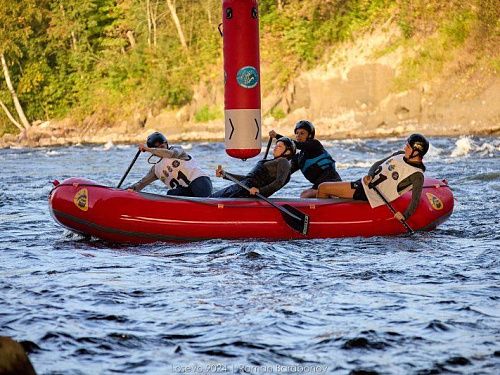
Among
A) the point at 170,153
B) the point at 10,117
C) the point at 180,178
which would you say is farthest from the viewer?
the point at 10,117

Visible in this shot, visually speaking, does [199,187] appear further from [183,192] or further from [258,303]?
[258,303]

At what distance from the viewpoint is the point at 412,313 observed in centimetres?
660

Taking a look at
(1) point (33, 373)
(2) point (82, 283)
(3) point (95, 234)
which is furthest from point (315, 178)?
(1) point (33, 373)

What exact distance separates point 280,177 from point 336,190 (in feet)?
1.91

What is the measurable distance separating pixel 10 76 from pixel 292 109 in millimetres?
15912

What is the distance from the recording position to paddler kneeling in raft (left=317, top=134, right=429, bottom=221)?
9.85 meters

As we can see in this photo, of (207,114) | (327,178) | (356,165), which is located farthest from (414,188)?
(207,114)

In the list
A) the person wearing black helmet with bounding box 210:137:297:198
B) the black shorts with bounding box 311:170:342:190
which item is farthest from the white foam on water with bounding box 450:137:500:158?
the person wearing black helmet with bounding box 210:137:297:198

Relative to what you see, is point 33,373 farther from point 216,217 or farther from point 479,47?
point 479,47

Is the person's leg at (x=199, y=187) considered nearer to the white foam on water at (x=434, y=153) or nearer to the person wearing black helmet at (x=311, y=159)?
the person wearing black helmet at (x=311, y=159)

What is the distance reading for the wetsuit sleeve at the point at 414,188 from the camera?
388 inches

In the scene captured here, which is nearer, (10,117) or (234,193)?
(234,193)

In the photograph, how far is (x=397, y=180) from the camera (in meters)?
9.89

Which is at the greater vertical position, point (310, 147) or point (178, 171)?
point (310, 147)
